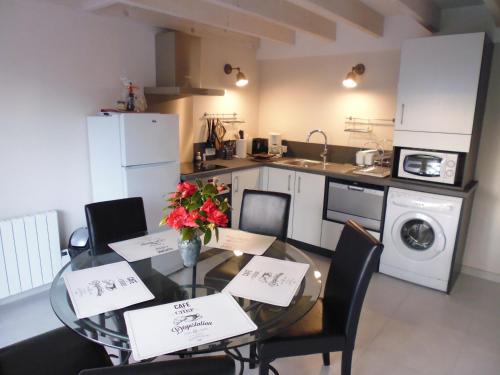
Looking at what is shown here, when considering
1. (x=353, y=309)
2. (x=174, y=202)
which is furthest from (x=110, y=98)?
(x=353, y=309)

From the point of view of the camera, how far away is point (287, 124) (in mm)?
4535

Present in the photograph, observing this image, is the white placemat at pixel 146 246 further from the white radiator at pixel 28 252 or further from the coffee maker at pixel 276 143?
the coffee maker at pixel 276 143

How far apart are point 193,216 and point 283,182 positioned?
236cm

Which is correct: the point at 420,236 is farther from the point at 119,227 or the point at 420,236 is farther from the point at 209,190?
the point at 119,227

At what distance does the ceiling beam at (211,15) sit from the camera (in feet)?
8.82

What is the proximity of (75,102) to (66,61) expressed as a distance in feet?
1.06

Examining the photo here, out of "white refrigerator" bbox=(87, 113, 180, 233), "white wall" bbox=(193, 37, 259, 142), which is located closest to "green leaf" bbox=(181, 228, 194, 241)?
"white refrigerator" bbox=(87, 113, 180, 233)

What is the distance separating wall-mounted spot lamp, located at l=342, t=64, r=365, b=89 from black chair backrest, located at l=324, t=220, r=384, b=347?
2238 mm

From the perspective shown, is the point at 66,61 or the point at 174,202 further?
the point at 66,61

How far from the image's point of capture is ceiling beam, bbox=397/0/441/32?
2660 mm

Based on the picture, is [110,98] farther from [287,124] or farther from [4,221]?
[287,124]

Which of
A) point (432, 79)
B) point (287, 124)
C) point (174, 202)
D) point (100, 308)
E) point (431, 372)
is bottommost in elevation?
point (431, 372)

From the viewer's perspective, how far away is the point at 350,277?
180 cm

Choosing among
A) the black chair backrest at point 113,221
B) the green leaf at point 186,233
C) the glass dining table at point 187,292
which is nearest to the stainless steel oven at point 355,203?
the glass dining table at point 187,292
